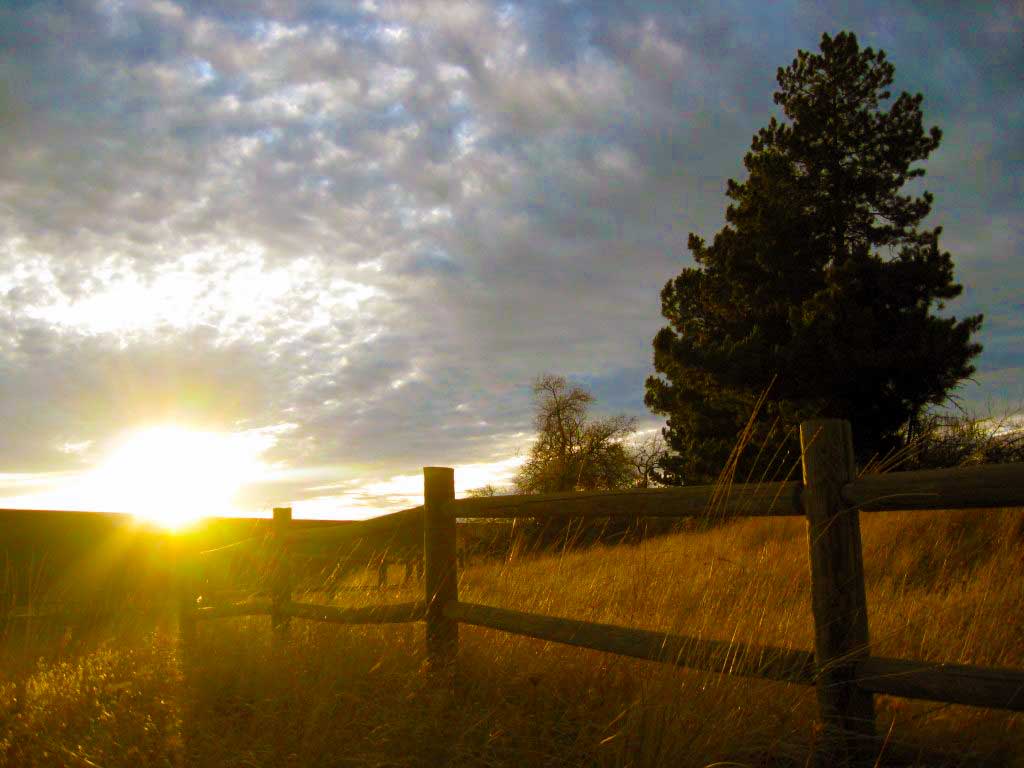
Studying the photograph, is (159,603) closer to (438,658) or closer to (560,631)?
(438,658)

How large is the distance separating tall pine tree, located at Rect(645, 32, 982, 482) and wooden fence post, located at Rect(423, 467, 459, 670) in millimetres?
13681

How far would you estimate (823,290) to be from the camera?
1823 cm

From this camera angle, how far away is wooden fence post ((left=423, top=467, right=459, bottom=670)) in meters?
4.53

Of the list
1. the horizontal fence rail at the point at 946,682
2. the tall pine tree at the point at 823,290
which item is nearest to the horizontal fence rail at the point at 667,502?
the horizontal fence rail at the point at 946,682

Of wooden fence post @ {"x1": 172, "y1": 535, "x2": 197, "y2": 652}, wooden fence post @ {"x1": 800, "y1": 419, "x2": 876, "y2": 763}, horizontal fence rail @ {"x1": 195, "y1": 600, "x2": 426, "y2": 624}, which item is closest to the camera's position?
wooden fence post @ {"x1": 800, "y1": 419, "x2": 876, "y2": 763}

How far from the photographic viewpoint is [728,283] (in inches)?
843

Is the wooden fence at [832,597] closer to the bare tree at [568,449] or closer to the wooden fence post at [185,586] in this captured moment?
the wooden fence post at [185,586]

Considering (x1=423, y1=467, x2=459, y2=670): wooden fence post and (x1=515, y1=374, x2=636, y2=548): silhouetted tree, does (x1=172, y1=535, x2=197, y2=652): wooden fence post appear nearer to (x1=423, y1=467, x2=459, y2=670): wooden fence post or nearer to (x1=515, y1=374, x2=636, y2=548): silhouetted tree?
(x1=423, y1=467, x2=459, y2=670): wooden fence post

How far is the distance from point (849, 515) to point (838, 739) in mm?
817

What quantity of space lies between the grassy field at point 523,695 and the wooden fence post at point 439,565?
137 millimetres

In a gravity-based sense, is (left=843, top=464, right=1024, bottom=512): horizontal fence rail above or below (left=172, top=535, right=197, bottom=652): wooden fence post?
above

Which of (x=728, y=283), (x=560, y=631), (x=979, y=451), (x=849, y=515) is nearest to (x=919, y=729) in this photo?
(x=849, y=515)

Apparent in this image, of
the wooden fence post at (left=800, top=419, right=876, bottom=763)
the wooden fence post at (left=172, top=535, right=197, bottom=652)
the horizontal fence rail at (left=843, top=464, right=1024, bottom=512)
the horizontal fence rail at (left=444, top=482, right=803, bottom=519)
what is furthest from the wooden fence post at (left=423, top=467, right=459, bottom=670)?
the wooden fence post at (left=172, top=535, right=197, bottom=652)

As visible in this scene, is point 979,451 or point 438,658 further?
point 979,451
